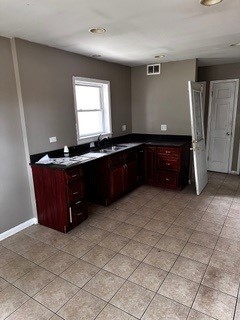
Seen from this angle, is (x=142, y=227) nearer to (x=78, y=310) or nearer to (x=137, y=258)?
(x=137, y=258)

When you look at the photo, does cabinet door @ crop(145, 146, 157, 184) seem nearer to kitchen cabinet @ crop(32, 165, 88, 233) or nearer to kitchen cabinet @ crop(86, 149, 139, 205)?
kitchen cabinet @ crop(86, 149, 139, 205)

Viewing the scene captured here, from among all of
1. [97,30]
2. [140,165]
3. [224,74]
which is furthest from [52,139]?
[224,74]

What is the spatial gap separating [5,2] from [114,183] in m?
2.61

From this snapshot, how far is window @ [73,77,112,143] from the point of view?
3.69 meters

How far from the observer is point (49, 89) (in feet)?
10.1

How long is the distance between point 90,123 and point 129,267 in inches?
103

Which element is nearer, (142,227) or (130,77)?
(142,227)

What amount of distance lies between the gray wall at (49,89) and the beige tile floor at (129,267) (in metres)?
1.27

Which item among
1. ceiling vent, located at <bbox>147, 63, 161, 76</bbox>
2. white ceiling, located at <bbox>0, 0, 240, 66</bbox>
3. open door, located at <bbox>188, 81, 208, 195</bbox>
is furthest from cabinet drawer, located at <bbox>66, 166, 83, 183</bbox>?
ceiling vent, located at <bbox>147, 63, 161, 76</bbox>

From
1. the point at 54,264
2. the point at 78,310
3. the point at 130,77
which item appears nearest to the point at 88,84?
the point at 130,77

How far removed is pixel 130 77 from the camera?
481 cm

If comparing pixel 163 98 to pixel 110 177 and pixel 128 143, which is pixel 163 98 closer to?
pixel 128 143

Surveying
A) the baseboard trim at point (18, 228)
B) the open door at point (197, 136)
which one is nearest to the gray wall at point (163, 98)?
the open door at point (197, 136)

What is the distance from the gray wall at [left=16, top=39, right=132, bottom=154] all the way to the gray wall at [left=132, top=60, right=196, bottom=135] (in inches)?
44.6
